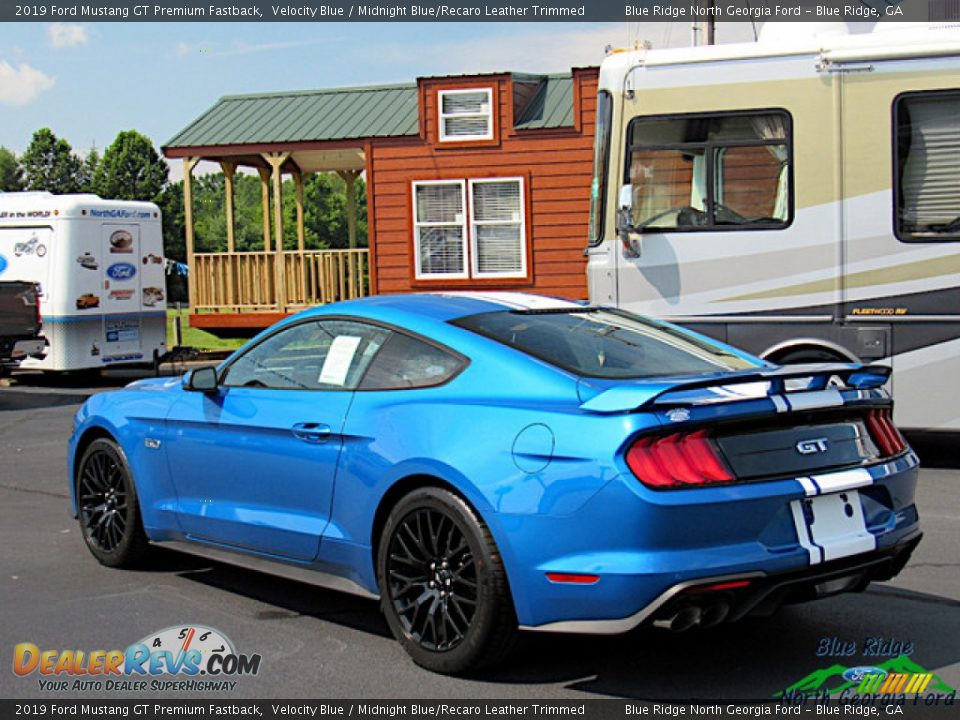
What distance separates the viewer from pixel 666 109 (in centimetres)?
1067

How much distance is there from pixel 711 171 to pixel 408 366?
5.83 m

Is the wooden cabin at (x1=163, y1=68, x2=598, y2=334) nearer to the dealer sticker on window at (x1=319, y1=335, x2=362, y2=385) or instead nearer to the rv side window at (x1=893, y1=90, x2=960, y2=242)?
the rv side window at (x1=893, y1=90, x2=960, y2=242)

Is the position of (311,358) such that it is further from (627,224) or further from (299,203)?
(299,203)

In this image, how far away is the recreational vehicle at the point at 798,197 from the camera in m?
9.99

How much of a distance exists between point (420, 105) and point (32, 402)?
895 cm

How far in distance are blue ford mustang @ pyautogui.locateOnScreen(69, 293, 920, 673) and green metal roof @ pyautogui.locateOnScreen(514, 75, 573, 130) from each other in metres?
16.5

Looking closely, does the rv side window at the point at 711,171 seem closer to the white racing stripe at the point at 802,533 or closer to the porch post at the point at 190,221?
the white racing stripe at the point at 802,533

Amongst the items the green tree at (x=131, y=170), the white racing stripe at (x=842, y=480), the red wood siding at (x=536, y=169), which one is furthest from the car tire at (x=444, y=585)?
the green tree at (x=131, y=170)

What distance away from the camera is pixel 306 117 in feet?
81.6

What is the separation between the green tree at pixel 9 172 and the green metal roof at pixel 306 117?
65607 mm

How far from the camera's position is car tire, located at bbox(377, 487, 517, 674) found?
4754mm

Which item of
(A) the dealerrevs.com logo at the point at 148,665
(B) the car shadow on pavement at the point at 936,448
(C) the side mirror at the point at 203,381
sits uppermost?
(C) the side mirror at the point at 203,381

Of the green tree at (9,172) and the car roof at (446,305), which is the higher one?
the green tree at (9,172)

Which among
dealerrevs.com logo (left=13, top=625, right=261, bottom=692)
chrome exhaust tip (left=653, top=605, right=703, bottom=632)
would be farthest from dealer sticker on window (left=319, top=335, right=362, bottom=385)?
chrome exhaust tip (left=653, top=605, right=703, bottom=632)
